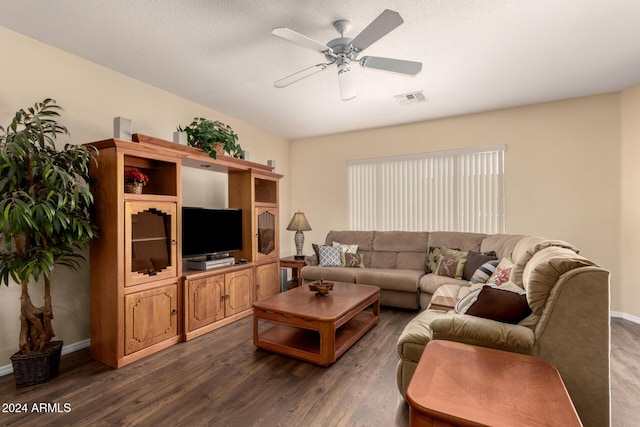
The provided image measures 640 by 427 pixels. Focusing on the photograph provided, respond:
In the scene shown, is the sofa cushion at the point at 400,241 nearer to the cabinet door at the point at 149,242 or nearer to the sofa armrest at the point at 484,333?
the sofa armrest at the point at 484,333

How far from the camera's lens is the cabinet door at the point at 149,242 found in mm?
2602

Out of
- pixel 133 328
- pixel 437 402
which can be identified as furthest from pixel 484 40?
pixel 133 328

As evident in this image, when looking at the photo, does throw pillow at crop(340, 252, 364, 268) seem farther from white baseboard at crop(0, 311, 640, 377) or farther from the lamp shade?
white baseboard at crop(0, 311, 640, 377)

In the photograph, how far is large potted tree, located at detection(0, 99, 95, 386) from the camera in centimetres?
205

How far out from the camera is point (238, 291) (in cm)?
369

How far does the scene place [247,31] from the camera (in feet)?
7.87

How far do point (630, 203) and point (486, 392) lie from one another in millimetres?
3927

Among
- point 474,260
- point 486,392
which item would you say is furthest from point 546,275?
point 474,260

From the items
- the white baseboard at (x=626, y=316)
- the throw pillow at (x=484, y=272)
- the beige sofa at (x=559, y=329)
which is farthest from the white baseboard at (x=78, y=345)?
the beige sofa at (x=559, y=329)

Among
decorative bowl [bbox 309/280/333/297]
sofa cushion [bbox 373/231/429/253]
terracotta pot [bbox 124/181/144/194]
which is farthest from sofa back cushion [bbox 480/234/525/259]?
terracotta pot [bbox 124/181/144/194]

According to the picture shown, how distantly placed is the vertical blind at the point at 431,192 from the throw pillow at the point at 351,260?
85 cm

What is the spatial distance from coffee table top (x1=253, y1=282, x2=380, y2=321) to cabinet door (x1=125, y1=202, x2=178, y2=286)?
984mm

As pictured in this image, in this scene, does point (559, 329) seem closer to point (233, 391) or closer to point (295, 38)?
point (233, 391)

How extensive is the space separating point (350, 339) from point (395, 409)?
3.12 feet
